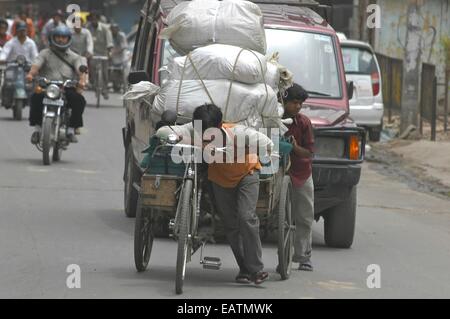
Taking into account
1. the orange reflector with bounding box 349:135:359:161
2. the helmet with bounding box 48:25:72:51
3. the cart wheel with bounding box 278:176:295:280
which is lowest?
the cart wheel with bounding box 278:176:295:280

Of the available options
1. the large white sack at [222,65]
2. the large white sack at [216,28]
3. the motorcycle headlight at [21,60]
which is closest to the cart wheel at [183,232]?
the large white sack at [222,65]

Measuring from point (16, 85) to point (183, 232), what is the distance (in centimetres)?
1594

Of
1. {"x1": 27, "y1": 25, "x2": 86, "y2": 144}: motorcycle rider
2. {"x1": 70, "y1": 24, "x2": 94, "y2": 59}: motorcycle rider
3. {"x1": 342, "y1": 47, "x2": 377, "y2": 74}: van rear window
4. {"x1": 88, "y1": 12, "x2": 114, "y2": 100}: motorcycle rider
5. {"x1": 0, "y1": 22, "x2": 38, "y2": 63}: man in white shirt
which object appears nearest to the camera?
{"x1": 27, "y1": 25, "x2": 86, "y2": 144}: motorcycle rider

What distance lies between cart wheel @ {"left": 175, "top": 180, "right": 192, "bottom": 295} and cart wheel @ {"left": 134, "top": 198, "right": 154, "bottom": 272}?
54 centimetres

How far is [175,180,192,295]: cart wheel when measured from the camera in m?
8.97

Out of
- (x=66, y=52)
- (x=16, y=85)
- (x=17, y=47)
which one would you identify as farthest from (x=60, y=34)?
(x=17, y=47)

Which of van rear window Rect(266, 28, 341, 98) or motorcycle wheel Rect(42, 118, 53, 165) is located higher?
van rear window Rect(266, 28, 341, 98)

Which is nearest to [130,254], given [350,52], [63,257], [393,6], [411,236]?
[63,257]

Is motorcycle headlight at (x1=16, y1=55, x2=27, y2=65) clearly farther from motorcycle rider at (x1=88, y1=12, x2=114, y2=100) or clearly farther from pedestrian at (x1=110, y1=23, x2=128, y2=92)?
pedestrian at (x1=110, y1=23, x2=128, y2=92)

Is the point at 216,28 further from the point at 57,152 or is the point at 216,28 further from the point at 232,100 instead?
the point at 57,152

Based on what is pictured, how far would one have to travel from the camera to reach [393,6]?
30312mm

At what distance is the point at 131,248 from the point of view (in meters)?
11.5

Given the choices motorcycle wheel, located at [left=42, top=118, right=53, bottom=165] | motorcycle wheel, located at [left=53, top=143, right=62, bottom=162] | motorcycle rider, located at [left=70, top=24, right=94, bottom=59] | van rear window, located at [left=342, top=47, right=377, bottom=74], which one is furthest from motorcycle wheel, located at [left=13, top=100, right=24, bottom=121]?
motorcycle wheel, located at [left=42, top=118, right=53, bottom=165]

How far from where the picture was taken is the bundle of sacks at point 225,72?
10398 millimetres
